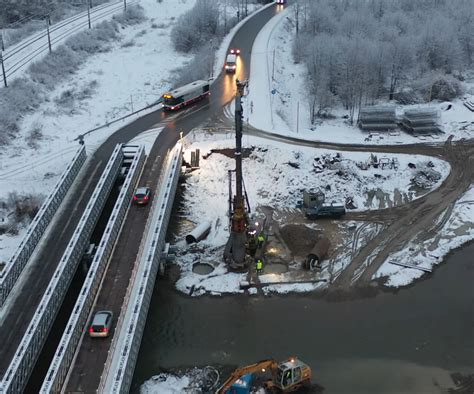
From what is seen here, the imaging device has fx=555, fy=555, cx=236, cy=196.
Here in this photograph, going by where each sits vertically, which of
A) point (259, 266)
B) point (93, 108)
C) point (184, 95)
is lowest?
point (259, 266)

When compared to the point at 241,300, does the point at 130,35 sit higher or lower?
higher

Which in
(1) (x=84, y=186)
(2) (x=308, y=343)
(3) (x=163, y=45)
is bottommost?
(2) (x=308, y=343)

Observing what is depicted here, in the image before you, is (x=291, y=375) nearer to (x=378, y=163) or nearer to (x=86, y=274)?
(x=86, y=274)

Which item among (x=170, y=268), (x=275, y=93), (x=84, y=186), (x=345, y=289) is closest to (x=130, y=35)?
(x=275, y=93)

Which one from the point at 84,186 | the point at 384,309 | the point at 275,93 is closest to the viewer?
the point at 384,309

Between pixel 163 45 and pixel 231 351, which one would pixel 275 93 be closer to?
pixel 163 45

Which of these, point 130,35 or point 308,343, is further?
point 130,35

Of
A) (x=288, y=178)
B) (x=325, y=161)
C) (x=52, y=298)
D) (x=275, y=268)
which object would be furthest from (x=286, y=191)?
(x=52, y=298)

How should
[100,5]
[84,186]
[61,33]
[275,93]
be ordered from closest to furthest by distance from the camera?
[84,186] → [275,93] → [61,33] → [100,5]
